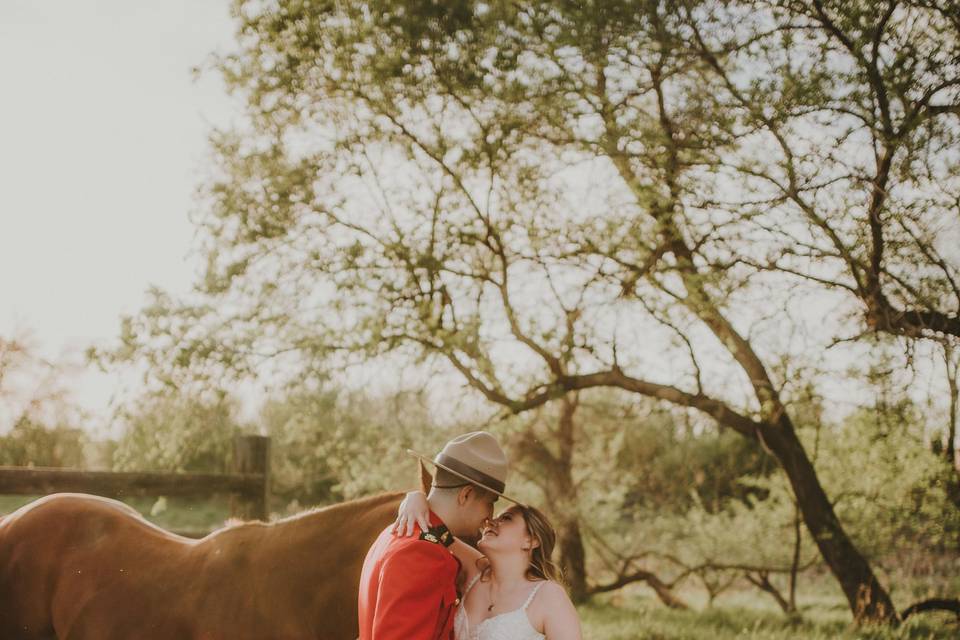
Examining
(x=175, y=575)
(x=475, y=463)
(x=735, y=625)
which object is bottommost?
(x=735, y=625)

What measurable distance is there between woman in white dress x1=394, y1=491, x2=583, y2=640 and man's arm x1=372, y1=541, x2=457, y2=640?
0.11 metres

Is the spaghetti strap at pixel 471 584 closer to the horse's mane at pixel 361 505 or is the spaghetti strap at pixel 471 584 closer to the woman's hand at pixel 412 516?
the woman's hand at pixel 412 516

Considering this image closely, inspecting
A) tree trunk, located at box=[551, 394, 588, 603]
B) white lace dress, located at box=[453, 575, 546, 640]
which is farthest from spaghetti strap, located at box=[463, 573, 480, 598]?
tree trunk, located at box=[551, 394, 588, 603]

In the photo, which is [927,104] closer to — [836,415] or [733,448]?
[836,415]

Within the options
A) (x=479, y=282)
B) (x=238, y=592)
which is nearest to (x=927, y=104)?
(x=479, y=282)

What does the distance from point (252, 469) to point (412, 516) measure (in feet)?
14.9

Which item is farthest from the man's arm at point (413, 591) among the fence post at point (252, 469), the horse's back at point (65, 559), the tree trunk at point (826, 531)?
the tree trunk at point (826, 531)

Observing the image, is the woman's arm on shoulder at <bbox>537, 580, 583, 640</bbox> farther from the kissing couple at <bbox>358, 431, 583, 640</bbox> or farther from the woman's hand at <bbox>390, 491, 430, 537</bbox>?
the woman's hand at <bbox>390, 491, 430, 537</bbox>

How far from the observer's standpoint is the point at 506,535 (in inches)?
105

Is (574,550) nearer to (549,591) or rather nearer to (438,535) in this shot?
(549,591)

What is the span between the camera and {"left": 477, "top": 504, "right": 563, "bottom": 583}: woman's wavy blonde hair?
2654mm

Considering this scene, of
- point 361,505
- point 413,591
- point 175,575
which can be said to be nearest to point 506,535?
point 413,591

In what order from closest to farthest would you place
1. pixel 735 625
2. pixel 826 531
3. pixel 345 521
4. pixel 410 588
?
pixel 410 588, pixel 345 521, pixel 826 531, pixel 735 625

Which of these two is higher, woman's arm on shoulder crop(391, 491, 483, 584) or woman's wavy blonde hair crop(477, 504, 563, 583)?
woman's arm on shoulder crop(391, 491, 483, 584)
